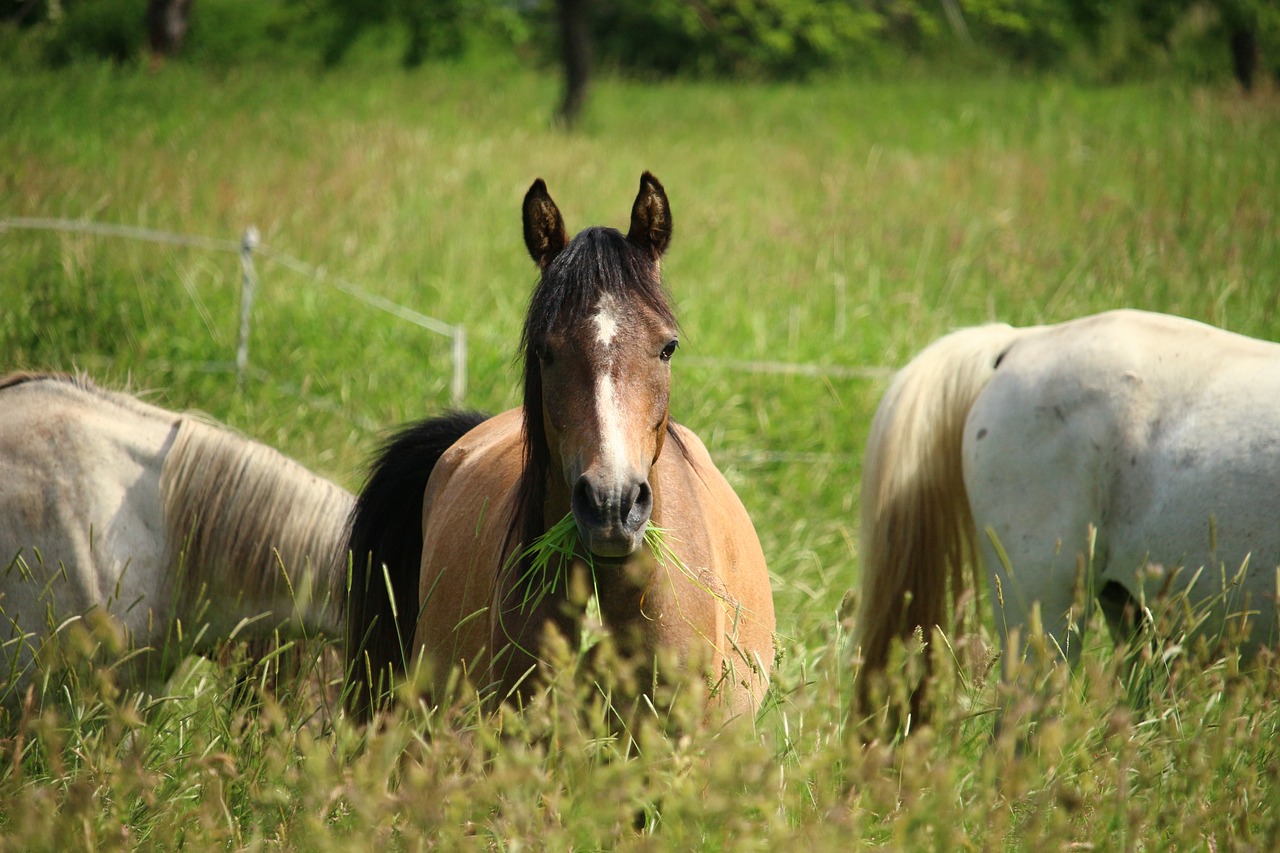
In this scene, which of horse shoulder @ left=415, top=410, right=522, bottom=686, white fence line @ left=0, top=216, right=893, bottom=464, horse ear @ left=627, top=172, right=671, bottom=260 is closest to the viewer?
horse ear @ left=627, top=172, right=671, bottom=260

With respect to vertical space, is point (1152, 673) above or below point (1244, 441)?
below

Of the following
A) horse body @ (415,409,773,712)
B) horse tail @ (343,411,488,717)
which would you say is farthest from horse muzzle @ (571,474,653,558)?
horse tail @ (343,411,488,717)

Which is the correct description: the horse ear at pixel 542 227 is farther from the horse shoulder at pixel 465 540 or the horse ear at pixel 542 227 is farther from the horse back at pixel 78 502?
the horse back at pixel 78 502

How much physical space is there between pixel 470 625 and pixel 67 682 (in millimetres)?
1294

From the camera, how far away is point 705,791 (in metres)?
1.85

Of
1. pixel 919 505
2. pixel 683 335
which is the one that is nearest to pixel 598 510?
pixel 683 335

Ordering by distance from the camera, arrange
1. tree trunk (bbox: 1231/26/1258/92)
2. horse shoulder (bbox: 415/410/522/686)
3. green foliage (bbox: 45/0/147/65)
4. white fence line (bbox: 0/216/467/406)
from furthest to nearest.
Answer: green foliage (bbox: 45/0/147/65) → tree trunk (bbox: 1231/26/1258/92) → white fence line (bbox: 0/216/467/406) → horse shoulder (bbox: 415/410/522/686)

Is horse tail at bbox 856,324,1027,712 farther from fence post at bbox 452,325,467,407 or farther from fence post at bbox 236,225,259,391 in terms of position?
fence post at bbox 236,225,259,391

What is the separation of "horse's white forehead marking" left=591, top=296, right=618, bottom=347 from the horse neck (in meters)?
1.63

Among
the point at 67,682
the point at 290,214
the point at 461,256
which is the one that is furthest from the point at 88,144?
the point at 67,682

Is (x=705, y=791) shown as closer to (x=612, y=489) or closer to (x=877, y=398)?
(x=612, y=489)

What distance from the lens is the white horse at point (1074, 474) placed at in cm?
319

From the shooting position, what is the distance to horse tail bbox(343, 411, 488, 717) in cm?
317

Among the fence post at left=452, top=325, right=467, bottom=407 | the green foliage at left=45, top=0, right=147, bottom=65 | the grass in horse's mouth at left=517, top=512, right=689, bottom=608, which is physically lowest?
the fence post at left=452, top=325, right=467, bottom=407
